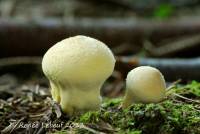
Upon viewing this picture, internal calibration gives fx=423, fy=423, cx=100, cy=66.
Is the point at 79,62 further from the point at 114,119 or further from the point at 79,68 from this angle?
the point at 114,119

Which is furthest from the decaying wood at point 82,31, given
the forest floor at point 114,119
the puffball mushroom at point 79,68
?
the puffball mushroom at point 79,68

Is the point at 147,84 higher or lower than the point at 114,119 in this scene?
higher

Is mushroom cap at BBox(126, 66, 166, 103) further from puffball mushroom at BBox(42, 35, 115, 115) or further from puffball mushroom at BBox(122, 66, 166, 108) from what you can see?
puffball mushroom at BBox(42, 35, 115, 115)

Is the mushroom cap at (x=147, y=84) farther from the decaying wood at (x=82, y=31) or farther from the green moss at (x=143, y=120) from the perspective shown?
the decaying wood at (x=82, y=31)

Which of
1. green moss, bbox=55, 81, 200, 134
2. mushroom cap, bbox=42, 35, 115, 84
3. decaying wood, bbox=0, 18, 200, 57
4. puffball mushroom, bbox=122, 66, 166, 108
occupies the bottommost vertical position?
green moss, bbox=55, 81, 200, 134

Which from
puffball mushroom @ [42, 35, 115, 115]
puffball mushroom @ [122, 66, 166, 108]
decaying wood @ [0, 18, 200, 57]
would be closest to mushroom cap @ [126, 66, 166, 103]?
puffball mushroom @ [122, 66, 166, 108]

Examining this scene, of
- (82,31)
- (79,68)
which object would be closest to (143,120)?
(79,68)

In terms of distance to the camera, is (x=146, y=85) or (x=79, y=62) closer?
(x=79, y=62)
